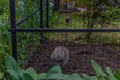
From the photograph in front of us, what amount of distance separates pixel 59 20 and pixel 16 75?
400cm

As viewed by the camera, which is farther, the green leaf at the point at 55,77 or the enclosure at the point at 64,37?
the enclosure at the point at 64,37

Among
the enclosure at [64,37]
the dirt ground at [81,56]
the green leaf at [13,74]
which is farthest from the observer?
the dirt ground at [81,56]

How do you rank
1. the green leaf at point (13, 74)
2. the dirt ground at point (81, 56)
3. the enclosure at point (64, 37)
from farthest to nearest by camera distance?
1. the dirt ground at point (81, 56)
2. the enclosure at point (64, 37)
3. the green leaf at point (13, 74)

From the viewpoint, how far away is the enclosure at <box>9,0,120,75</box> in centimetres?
350

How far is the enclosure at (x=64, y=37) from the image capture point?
3.50m

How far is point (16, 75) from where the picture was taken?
1817 mm

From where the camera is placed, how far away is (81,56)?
14.2ft

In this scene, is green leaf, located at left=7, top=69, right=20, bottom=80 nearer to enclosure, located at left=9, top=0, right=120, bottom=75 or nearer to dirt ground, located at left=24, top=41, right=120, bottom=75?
enclosure, located at left=9, top=0, right=120, bottom=75

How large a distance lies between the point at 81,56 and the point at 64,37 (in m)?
0.40

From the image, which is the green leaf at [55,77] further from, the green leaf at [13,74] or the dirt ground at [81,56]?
the dirt ground at [81,56]

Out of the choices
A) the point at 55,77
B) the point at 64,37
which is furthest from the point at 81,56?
the point at 55,77

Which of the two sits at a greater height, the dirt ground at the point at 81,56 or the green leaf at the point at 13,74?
the green leaf at the point at 13,74

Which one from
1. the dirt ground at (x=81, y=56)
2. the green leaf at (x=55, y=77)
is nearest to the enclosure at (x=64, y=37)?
the dirt ground at (x=81, y=56)

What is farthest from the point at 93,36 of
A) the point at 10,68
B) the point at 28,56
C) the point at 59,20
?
the point at 10,68
